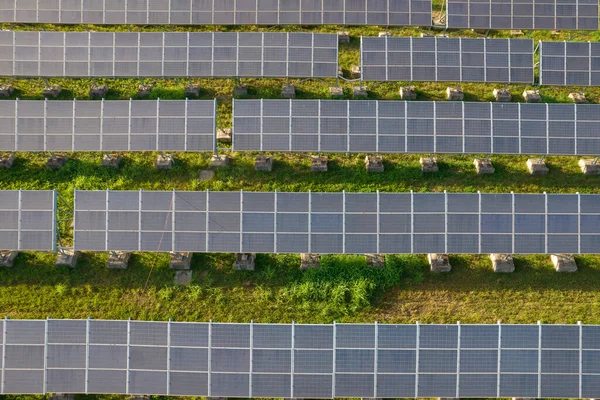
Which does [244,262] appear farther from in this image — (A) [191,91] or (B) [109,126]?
(A) [191,91]

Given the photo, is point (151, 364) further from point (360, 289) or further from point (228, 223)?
point (360, 289)

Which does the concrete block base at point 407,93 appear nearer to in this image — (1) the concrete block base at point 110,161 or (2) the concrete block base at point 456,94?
(2) the concrete block base at point 456,94

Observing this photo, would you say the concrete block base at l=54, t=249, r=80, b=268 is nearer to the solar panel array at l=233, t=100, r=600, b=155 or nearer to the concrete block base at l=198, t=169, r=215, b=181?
the concrete block base at l=198, t=169, r=215, b=181

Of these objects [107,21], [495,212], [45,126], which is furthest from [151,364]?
[107,21]

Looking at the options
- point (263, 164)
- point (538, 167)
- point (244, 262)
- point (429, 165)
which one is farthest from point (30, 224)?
point (538, 167)

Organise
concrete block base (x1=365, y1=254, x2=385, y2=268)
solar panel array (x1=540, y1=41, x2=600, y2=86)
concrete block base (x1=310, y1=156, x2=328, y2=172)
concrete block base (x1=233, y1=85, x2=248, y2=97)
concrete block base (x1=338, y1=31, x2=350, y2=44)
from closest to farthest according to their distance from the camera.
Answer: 1. concrete block base (x1=365, y1=254, x2=385, y2=268)
2. concrete block base (x1=310, y1=156, x2=328, y2=172)
3. solar panel array (x1=540, y1=41, x2=600, y2=86)
4. concrete block base (x1=233, y1=85, x2=248, y2=97)
5. concrete block base (x1=338, y1=31, x2=350, y2=44)

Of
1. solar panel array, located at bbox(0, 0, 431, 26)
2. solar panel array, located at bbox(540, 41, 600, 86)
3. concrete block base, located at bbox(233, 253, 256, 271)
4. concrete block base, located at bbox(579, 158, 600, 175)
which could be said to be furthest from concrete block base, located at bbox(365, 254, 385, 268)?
solar panel array, located at bbox(0, 0, 431, 26)
